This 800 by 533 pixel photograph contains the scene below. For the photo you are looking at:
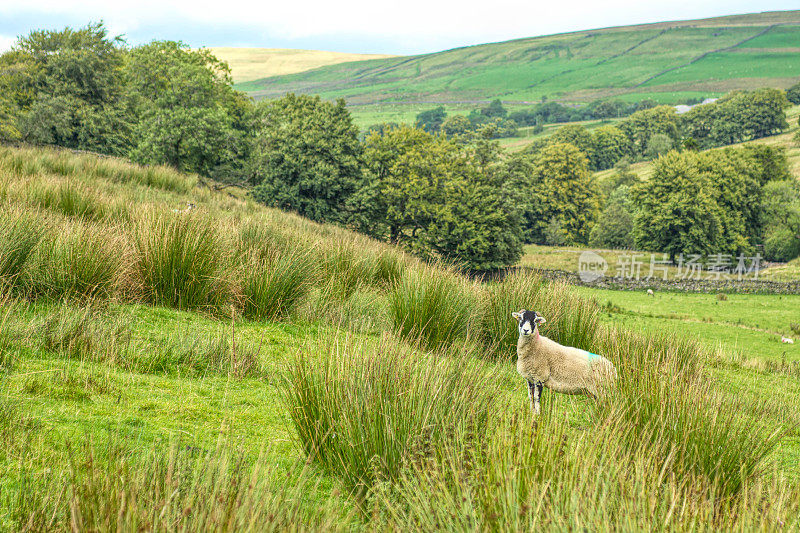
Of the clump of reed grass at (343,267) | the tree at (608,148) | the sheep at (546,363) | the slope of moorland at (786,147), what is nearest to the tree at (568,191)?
the slope of moorland at (786,147)

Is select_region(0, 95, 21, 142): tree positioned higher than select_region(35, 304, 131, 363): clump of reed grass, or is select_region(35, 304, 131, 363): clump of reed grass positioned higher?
select_region(0, 95, 21, 142): tree

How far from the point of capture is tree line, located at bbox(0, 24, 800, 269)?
32.3m

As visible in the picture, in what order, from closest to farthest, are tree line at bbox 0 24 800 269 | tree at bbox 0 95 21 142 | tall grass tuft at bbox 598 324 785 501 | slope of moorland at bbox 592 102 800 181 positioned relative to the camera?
tall grass tuft at bbox 598 324 785 501 < tree at bbox 0 95 21 142 < tree line at bbox 0 24 800 269 < slope of moorland at bbox 592 102 800 181

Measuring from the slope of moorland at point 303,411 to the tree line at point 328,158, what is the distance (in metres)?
14.8

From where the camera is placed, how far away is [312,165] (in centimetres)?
3594

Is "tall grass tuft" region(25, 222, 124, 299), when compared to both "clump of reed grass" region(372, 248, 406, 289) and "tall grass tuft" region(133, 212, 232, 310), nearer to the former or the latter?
"tall grass tuft" region(133, 212, 232, 310)

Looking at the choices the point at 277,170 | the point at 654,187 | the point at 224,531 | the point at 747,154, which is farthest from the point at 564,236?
the point at 224,531

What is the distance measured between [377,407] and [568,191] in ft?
255

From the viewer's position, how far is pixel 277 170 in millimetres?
36125

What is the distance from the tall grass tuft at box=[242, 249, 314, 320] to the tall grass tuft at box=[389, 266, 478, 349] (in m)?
1.44

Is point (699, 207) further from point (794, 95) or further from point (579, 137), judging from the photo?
point (794, 95)

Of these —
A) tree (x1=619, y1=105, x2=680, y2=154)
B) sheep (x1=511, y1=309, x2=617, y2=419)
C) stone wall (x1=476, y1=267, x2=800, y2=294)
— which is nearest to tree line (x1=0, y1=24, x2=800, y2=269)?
stone wall (x1=476, y1=267, x2=800, y2=294)

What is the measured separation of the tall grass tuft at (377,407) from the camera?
309 cm

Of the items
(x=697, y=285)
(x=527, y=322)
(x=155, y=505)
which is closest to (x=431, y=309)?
(x=527, y=322)
